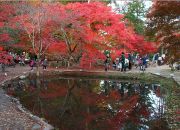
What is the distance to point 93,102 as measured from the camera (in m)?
20.3

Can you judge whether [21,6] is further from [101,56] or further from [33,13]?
[101,56]

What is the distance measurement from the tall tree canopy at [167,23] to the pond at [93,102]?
3.30 metres

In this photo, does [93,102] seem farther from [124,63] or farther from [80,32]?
[80,32]

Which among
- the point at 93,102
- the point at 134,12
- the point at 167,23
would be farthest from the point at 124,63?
the point at 134,12

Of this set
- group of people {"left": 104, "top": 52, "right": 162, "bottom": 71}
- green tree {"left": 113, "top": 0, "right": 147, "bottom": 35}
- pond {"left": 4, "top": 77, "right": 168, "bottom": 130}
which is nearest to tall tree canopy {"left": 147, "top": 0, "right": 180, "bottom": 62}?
pond {"left": 4, "top": 77, "right": 168, "bottom": 130}

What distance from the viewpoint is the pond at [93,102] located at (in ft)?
50.8

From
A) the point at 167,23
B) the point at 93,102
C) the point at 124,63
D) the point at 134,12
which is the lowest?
the point at 93,102

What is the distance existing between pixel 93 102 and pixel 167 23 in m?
6.50

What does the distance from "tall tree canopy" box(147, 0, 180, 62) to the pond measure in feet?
10.8

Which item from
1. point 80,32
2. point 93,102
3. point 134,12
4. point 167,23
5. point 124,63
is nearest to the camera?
point 167,23

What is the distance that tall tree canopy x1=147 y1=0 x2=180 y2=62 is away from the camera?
1658 centimetres

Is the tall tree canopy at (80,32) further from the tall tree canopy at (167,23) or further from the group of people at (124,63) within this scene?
the tall tree canopy at (167,23)

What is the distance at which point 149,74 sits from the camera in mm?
29219

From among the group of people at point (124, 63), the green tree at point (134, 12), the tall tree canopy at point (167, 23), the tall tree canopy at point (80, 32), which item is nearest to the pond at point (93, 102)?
the group of people at point (124, 63)
